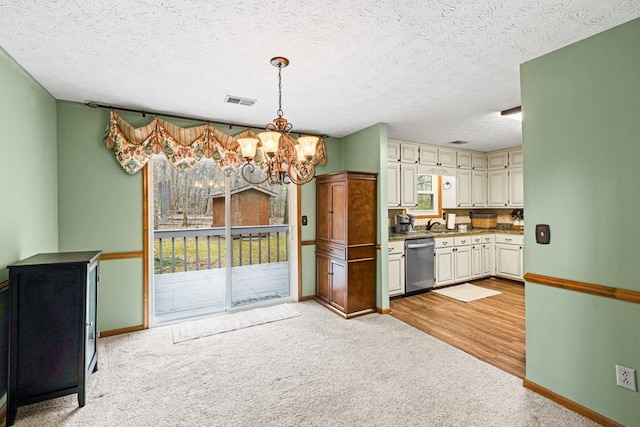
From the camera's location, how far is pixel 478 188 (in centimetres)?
579

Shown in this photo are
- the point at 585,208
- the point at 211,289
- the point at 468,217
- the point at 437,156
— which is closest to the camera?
the point at 585,208

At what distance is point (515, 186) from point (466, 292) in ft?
7.37

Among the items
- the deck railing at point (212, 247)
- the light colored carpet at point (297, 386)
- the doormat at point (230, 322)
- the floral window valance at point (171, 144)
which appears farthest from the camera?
the deck railing at point (212, 247)

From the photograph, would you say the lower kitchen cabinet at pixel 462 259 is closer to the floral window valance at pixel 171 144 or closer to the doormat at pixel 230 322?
the doormat at pixel 230 322

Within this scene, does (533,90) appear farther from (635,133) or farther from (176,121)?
(176,121)

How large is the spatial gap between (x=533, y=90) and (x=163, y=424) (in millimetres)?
3514

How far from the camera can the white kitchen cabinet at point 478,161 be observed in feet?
18.6

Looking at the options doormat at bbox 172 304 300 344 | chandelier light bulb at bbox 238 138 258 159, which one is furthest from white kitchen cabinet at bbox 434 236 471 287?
chandelier light bulb at bbox 238 138 258 159

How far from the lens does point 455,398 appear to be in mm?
2154

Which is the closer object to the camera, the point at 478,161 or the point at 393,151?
the point at 393,151

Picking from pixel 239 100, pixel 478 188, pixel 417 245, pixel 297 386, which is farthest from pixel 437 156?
pixel 297 386

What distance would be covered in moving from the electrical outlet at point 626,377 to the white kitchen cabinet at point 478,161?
4426 millimetres

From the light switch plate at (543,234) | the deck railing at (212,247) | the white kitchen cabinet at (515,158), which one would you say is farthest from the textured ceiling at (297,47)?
the white kitchen cabinet at (515,158)

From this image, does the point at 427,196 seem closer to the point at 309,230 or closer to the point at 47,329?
the point at 309,230
